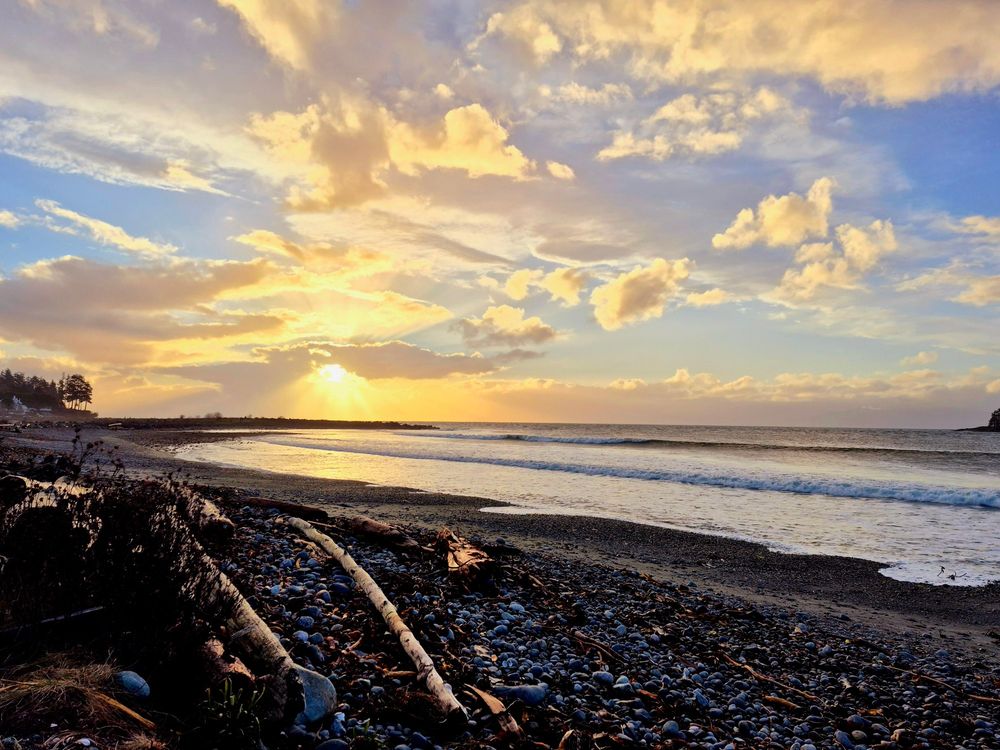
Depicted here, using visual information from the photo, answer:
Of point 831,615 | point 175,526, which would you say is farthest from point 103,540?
point 831,615

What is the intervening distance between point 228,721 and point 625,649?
13.6ft

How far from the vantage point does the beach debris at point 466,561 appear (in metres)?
7.52

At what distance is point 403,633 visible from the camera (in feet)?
17.8

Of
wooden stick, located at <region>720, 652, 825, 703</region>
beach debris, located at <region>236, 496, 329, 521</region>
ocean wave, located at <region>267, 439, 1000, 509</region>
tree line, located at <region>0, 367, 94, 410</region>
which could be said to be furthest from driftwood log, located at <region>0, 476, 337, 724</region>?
tree line, located at <region>0, 367, 94, 410</region>

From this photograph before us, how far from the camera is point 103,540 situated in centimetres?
454

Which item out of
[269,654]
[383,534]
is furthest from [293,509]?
[269,654]

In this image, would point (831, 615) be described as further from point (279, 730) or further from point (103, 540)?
point (103, 540)

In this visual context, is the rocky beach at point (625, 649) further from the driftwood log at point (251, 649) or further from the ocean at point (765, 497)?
the ocean at point (765, 497)

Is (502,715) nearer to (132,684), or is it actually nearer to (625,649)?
(625,649)

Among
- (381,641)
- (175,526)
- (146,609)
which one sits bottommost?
(381,641)

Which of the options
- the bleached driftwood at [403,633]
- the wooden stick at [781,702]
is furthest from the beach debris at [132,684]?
the wooden stick at [781,702]

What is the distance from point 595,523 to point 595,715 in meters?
10.2

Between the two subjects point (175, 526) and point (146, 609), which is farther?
point (175, 526)

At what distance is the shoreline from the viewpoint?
8.90 m
